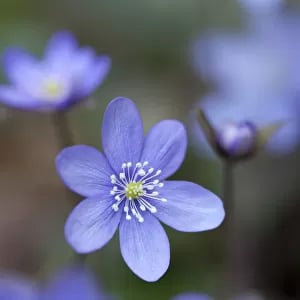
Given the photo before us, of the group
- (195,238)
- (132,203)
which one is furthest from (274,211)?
(132,203)

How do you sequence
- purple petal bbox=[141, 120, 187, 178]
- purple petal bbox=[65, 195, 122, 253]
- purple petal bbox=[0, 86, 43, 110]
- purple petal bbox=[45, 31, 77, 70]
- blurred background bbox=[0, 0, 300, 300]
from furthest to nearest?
blurred background bbox=[0, 0, 300, 300] < purple petal bbox=[45, 31, 77, 70] < purple petal bbox=[0, 86, 43, 110] < purple petal bbox=[141, 120, 187, 178] < purple petal bbox=[65, 195, 122, 253]

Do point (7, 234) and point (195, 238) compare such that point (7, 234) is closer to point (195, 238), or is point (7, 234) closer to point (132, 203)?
point (195, 238)

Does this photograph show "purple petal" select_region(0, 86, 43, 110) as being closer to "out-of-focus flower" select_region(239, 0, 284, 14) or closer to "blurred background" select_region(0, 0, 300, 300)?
"blurred background" select_region(0, 0, 300, 300)

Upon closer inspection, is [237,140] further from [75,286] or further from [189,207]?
[75,286]

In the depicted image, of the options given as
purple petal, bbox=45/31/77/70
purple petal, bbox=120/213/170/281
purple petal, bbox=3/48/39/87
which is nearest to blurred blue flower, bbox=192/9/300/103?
purple petal, bbox=45/31/77/70

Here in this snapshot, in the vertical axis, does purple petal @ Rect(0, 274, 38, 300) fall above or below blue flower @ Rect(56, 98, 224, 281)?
below

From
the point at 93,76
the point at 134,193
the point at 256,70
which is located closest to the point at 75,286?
the point at 134,193

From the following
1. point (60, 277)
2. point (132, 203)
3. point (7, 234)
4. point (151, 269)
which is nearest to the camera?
point (151, 269)
